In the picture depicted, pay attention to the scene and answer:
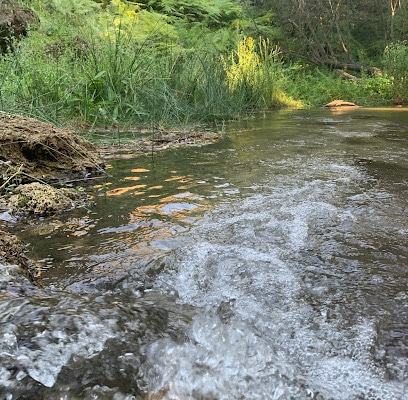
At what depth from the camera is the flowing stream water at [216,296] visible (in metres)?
1.02

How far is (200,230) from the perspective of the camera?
6.44 ft

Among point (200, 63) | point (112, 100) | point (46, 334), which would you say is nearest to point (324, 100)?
point (200, 63)

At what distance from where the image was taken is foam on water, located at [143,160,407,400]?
3.42 feet

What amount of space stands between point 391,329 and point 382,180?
1.74 metres

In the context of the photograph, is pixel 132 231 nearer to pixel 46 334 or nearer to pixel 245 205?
pixel 245 205

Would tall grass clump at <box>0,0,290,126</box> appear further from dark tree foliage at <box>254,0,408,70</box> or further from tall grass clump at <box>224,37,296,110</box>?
dark tree foliage at <box>254,0,408,70</box>

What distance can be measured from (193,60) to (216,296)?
5.56 m

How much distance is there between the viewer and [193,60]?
6.45m

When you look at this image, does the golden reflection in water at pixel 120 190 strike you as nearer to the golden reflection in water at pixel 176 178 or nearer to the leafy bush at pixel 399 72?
the golden reflection in water at pixel 176 178

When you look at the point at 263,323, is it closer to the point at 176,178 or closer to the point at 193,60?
the point at 176,178

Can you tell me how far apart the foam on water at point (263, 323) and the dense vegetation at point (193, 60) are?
91.5 inches

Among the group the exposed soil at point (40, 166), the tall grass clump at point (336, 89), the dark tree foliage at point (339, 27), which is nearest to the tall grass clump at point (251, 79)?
the tall grass clump at point (336, 89)

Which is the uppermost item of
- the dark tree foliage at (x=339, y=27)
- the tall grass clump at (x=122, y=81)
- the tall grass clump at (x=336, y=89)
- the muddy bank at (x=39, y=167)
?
the dark tree foliage at (x=339, y=27)

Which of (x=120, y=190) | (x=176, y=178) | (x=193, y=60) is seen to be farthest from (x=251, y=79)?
(x=120, y=190)
